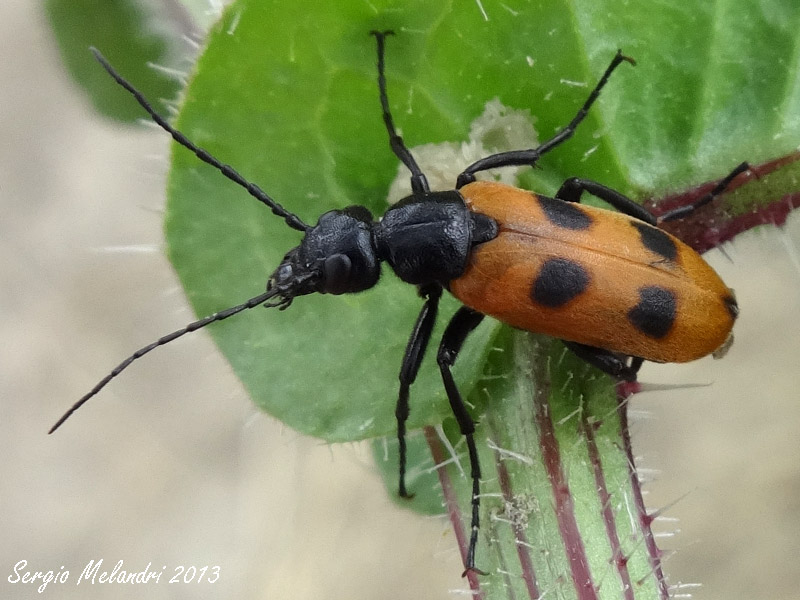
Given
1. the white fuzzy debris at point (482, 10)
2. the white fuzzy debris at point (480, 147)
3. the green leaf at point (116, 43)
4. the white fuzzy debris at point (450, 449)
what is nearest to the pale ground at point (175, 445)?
the green leaf at point (116, 43)

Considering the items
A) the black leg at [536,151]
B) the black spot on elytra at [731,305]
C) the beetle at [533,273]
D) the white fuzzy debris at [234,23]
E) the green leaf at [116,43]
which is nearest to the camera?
the white fuzzy debris at [234,23]

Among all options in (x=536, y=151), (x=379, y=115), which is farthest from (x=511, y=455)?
(x=379, y=115)

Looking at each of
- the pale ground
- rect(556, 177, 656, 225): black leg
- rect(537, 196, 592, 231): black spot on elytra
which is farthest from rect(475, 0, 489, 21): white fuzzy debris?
the pale ground

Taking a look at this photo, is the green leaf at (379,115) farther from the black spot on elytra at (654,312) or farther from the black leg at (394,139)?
the black spot on elytra at (654,312)

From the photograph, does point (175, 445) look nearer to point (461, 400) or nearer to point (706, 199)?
point (461, 400)

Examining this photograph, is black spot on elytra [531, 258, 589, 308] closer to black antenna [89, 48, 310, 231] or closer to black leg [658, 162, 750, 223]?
black leg [658, 162, 750, 223]

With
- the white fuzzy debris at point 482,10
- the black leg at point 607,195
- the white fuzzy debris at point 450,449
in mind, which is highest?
the white fuzzy debris at point 482,10
